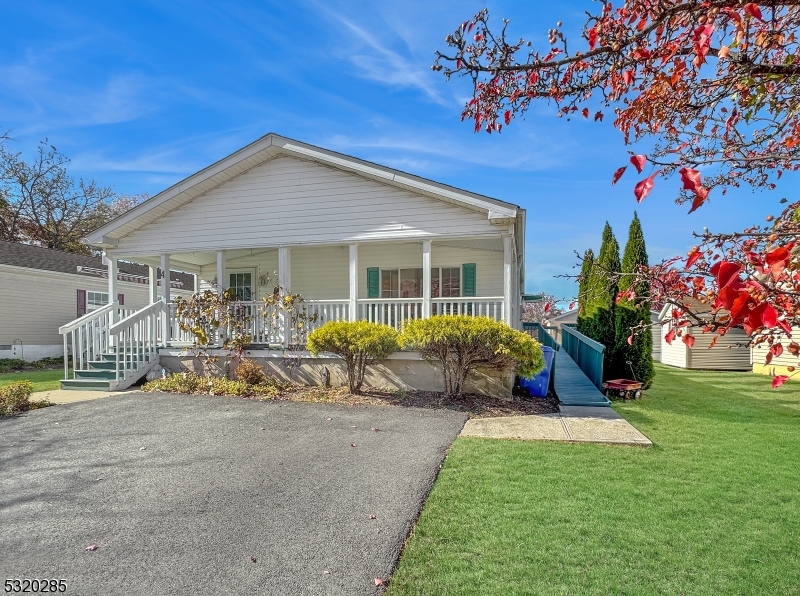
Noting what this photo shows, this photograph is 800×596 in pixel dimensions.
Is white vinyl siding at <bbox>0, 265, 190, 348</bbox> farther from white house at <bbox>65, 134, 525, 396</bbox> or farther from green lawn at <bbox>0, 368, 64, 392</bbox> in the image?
white house at <bbox>65, 134, 525, 396</bbox>

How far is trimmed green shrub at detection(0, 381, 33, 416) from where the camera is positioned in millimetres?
7434

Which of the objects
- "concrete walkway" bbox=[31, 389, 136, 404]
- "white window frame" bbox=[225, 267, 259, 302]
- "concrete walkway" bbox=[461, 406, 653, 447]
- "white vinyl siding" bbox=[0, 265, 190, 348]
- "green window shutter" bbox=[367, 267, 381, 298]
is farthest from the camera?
"white vinyl siding" bbox=[0, 265, 190, 348]

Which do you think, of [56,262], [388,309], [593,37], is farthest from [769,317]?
[56,262]

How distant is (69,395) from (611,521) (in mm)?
10236

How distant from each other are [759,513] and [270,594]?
157 inches

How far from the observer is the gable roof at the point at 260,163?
862 cm

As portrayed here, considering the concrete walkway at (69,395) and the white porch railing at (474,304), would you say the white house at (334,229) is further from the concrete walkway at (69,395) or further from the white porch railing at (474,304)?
the concrete walkway at (69,395)

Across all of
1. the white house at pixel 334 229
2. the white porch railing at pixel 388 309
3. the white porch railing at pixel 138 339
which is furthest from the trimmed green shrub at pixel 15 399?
the white porch railing at pixel 388 309

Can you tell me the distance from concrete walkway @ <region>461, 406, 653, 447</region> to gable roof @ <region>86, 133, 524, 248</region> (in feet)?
12.6

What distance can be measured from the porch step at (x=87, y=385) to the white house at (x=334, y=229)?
2.45 ft

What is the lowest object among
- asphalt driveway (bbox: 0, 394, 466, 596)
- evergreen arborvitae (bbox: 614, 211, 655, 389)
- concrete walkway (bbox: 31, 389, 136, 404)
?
concrete walkway (bbox: 31, 389, 136, 404)

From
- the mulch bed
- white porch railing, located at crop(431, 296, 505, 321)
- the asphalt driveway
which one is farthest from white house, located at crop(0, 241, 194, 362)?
white porch railing, located at crop(431, 296, 505, 321)

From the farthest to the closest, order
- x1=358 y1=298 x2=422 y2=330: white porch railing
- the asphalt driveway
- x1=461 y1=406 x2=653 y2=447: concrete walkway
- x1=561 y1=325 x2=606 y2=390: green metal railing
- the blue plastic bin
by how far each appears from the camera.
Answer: x1=561 y1=325 x2=606 y2=390: green metal railing, x1=358 y1=298 x2=422 y2=330: white porch railing, the blue plastic bin, x1=461 y1=406 x2=653 y2=447: concrete walkway, the asphalt driveway

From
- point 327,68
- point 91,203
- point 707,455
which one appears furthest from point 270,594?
point 91,203
